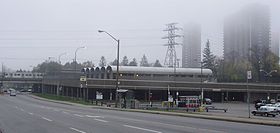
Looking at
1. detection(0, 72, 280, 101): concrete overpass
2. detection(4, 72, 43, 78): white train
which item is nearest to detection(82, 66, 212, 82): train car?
detection(0, 72, 280, 101): concrete overpass

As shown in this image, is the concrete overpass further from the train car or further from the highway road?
the highway road

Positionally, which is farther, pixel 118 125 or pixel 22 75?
pixel 22 75

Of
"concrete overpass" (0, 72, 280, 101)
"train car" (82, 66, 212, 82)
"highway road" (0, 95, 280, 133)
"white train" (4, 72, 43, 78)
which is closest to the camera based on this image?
"highway road" (0, 95, 280, 133)

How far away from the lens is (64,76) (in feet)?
359

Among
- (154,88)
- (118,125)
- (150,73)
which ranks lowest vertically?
(118,125)

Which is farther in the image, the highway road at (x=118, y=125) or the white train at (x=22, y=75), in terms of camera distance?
the white train at (x=22, y=75)

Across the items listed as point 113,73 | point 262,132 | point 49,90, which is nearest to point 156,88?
point 113,73

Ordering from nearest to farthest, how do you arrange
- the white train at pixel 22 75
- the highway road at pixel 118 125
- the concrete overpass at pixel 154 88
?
the highway road at pixel 118 125 → the concrete overpass at pixel 154 88 → the white train at pixel 22 75

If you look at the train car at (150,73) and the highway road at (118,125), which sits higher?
the train car at (150,73)

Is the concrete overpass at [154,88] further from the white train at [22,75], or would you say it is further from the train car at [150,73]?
the white train at [22,75]

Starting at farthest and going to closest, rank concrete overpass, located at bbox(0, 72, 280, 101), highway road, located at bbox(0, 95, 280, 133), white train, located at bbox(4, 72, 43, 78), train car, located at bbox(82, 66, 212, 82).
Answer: white train, located at bbox(4, 72, 43, 78), train car, located at bbox(82, 66, 212, 82), concrete overpass, located at bbox(0, 72, 280, 101), highway road, located at bbox(0, 95, 280, 133)

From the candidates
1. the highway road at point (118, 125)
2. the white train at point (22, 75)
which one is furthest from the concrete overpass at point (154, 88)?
the highway road at point (118, 125)

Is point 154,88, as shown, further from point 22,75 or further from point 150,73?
point 22,75

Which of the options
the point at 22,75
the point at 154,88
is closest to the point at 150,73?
the point at 154,88
